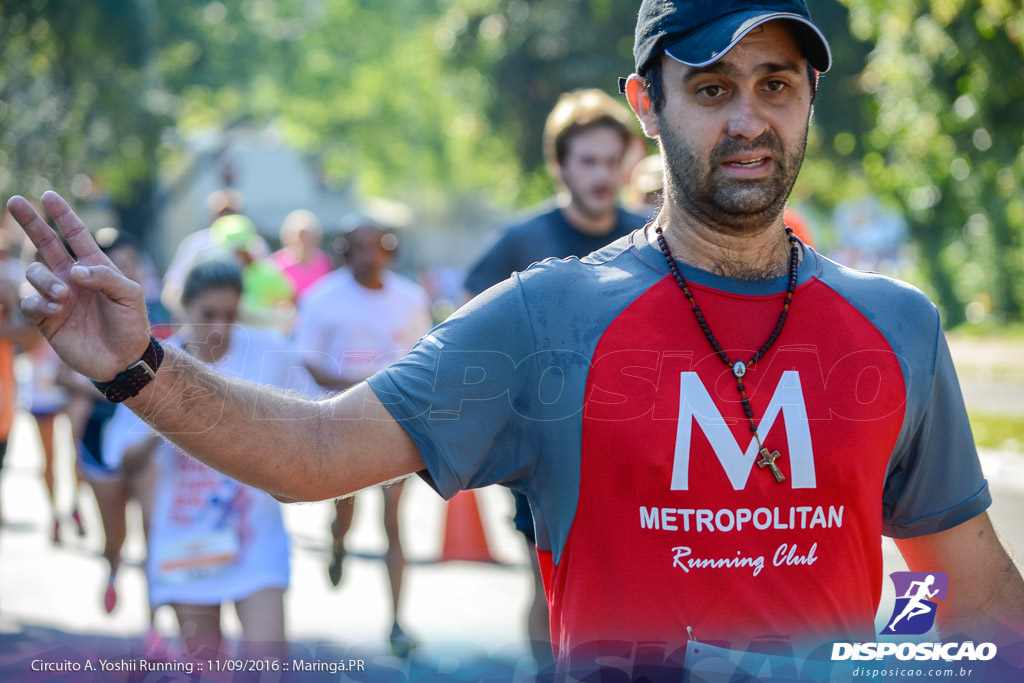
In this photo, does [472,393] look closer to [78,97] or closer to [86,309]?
[86,309]

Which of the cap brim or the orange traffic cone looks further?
the orange traffic cone

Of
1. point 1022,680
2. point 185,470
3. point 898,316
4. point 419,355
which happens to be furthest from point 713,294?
point 185,470

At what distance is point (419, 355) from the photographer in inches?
83.2

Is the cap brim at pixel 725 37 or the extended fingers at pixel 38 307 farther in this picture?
the cap brim at pixel 725 37

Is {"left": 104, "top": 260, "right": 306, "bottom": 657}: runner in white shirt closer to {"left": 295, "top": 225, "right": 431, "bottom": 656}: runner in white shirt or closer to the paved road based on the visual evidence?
the paved road

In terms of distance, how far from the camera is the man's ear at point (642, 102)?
2.31 meters

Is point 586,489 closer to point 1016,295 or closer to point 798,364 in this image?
point 798,364

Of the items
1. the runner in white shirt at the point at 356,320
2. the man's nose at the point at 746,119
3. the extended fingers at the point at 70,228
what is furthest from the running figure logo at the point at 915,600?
the runner in white shirt at the point at 356,320

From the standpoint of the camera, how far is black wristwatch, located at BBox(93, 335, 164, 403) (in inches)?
74.2

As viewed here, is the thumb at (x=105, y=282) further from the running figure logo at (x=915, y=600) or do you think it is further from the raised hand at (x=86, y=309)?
the running figure logo at (x=915, y=600)

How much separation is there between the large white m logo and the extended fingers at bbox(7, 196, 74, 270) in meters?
1.10

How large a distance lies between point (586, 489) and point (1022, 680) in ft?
2.92

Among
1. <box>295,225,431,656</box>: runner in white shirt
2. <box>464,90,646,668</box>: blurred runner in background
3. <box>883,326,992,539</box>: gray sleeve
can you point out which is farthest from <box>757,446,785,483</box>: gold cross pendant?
<box>295,225,431,656</box>: runner in white shirt

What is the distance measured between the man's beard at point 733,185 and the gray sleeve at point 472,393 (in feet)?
1.27
